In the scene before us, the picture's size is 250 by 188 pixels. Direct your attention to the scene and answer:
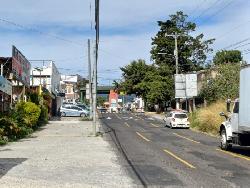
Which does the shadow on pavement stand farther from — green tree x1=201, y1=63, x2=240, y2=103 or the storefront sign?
green tree x1=201, y1=63, x2=240, y2=103

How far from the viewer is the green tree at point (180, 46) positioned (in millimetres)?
83500

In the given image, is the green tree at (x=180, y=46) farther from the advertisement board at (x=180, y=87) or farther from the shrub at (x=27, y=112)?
the shrub at (x=27, y=112)

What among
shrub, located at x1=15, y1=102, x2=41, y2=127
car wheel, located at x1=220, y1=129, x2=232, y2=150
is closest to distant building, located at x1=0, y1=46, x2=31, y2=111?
shrub, located at x1=15, y1=102, x2=41, y2=127

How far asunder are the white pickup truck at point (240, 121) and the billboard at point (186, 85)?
36.4 metres

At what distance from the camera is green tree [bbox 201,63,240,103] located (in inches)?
2108

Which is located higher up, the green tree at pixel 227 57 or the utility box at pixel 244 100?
the green tree at pixel 227 57

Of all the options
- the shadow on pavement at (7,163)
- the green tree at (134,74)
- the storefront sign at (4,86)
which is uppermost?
the green tree at (134,74)

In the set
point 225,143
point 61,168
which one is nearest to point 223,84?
point 225,143

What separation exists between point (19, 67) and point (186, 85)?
25318mm

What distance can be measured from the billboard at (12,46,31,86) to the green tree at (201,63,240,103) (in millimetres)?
19953

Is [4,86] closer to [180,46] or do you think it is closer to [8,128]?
[8,128]

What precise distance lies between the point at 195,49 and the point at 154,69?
7.97 m

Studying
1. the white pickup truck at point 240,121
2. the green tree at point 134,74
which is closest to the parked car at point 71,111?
the green tree at point 134,74

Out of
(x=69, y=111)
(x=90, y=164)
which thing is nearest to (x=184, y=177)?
(x=90, y=164)
